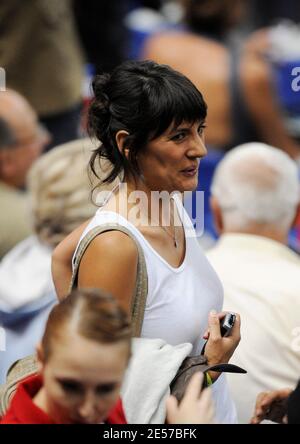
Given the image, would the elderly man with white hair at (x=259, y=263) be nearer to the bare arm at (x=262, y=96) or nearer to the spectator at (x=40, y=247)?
the spectator at (x=40, y=247)

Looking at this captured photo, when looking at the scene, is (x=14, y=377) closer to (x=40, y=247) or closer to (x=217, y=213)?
(x=40, y=247)

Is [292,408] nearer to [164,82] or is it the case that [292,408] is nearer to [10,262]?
[164,82]

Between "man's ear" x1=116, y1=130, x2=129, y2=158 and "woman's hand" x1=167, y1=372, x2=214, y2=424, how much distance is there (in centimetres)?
56

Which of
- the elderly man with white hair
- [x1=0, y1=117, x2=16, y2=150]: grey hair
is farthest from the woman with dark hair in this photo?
[x1=0, y1=117, x2=16, y2=150]: grey hair

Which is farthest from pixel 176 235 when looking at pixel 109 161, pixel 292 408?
pixel 292 408

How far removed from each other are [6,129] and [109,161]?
2.00 m

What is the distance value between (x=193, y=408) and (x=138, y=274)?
363mm

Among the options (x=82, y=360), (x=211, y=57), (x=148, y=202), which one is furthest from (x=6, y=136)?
(x=82, y=360)

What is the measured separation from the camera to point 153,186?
97.0 inches

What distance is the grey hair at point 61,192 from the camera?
3510 millimetres

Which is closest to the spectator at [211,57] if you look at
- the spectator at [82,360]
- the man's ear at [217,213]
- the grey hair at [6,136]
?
the grey hair at [6,136]

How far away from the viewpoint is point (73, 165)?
144 inches

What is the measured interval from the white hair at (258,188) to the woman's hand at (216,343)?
1.02 m
